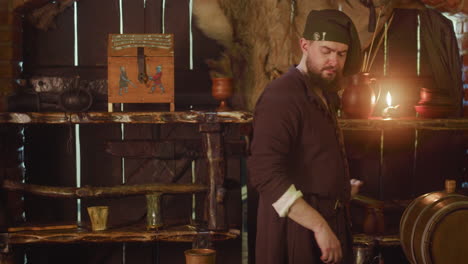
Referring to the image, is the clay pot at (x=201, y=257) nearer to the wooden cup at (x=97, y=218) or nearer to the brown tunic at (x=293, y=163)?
the wooden cup at (x=97, y=218)

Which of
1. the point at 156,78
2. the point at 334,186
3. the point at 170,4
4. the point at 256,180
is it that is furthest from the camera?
the point at 170,4

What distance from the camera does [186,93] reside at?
418cm

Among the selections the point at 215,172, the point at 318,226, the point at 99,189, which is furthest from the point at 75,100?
the point at 318,226

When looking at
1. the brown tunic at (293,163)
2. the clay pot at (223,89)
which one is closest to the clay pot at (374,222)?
the clay pot at (223,89)

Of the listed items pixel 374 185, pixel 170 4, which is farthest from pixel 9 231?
pixel 374 185

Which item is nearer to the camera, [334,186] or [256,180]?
[256,180]

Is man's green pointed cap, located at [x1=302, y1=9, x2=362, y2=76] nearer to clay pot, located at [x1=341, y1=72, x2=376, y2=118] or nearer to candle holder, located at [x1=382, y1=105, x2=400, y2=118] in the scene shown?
clay pot, located at [x1=341, y1=72, x2=376, y2=118]

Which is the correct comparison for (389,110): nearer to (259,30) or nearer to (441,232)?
(441,232)

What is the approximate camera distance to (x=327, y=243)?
2109 mm

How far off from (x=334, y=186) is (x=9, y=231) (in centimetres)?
236

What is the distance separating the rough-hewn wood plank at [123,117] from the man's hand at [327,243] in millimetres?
1581

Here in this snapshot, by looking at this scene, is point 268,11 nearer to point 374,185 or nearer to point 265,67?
point 265,67

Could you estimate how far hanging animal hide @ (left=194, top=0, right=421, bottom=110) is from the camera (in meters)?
4.00

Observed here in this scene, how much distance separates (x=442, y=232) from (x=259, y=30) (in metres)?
1.86
